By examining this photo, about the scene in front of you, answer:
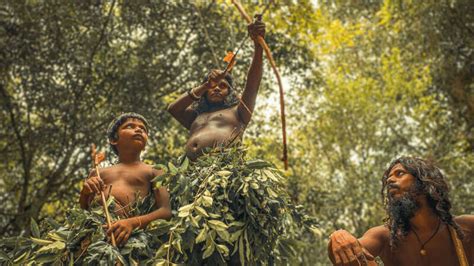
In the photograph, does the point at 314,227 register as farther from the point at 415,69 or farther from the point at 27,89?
the point at 415,69

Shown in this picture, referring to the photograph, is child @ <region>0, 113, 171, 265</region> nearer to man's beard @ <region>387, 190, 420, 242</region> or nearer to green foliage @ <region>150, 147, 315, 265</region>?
green foliage @ <region>150, 147, 315, 265</region>

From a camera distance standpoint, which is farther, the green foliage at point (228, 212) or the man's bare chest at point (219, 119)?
the man's bare chest at point (219, 119)

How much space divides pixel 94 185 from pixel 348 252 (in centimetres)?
188

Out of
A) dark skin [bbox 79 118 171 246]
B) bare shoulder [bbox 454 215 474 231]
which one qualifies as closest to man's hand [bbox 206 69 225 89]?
dark skin [bbox 79 118 171 246]

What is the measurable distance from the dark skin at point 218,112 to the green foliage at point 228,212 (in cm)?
44

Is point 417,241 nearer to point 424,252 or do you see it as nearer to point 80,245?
point 424,252

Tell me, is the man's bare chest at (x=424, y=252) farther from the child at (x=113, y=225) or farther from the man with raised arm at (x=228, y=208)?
the child at (x=113, y=225)

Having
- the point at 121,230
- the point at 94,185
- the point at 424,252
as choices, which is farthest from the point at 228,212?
the point at 424,252

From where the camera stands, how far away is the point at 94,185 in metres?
4.17

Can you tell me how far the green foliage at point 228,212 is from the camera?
3.96m

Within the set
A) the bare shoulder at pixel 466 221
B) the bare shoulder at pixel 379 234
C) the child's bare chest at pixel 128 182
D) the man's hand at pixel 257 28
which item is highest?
the man's hand at pixel 257 28

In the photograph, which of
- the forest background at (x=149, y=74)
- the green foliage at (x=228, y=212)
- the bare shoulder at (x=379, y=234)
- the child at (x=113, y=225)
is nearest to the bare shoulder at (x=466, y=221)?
the bare shoulder at (x=379, y=234)

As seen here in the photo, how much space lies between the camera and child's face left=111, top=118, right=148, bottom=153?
4.71 meters

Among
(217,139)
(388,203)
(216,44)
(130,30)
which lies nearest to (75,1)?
(130,30)
